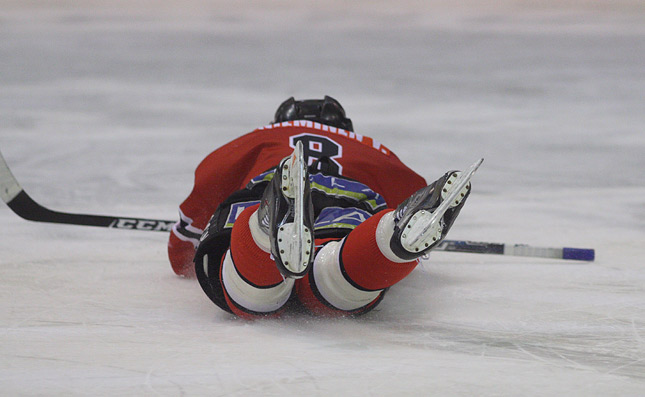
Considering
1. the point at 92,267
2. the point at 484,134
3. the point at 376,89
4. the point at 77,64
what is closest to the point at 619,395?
the point at 92,267

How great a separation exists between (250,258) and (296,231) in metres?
0.18

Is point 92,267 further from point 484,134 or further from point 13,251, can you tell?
point 484,134

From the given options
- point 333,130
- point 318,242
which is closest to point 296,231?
point 318,242

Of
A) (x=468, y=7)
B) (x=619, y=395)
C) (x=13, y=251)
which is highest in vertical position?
(x=468, y=7)

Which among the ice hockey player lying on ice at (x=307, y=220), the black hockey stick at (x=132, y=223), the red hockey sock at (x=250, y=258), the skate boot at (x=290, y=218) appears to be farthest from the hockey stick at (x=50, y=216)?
the skate boot at (x=290, y=218)

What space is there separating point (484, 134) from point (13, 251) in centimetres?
255

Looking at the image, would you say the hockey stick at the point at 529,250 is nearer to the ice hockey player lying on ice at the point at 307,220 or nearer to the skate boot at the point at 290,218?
the ice hockey player lying on ice at the point at 307,220

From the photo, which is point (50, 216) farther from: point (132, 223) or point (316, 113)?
point (316, 113)

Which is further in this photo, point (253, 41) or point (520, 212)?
point (253, 41)

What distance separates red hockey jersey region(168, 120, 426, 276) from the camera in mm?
1960

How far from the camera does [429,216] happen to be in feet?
4.44

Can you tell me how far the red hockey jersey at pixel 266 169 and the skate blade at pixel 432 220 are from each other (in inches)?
22.5

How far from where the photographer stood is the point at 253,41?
6051 mm

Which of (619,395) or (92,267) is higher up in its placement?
(619,395)
